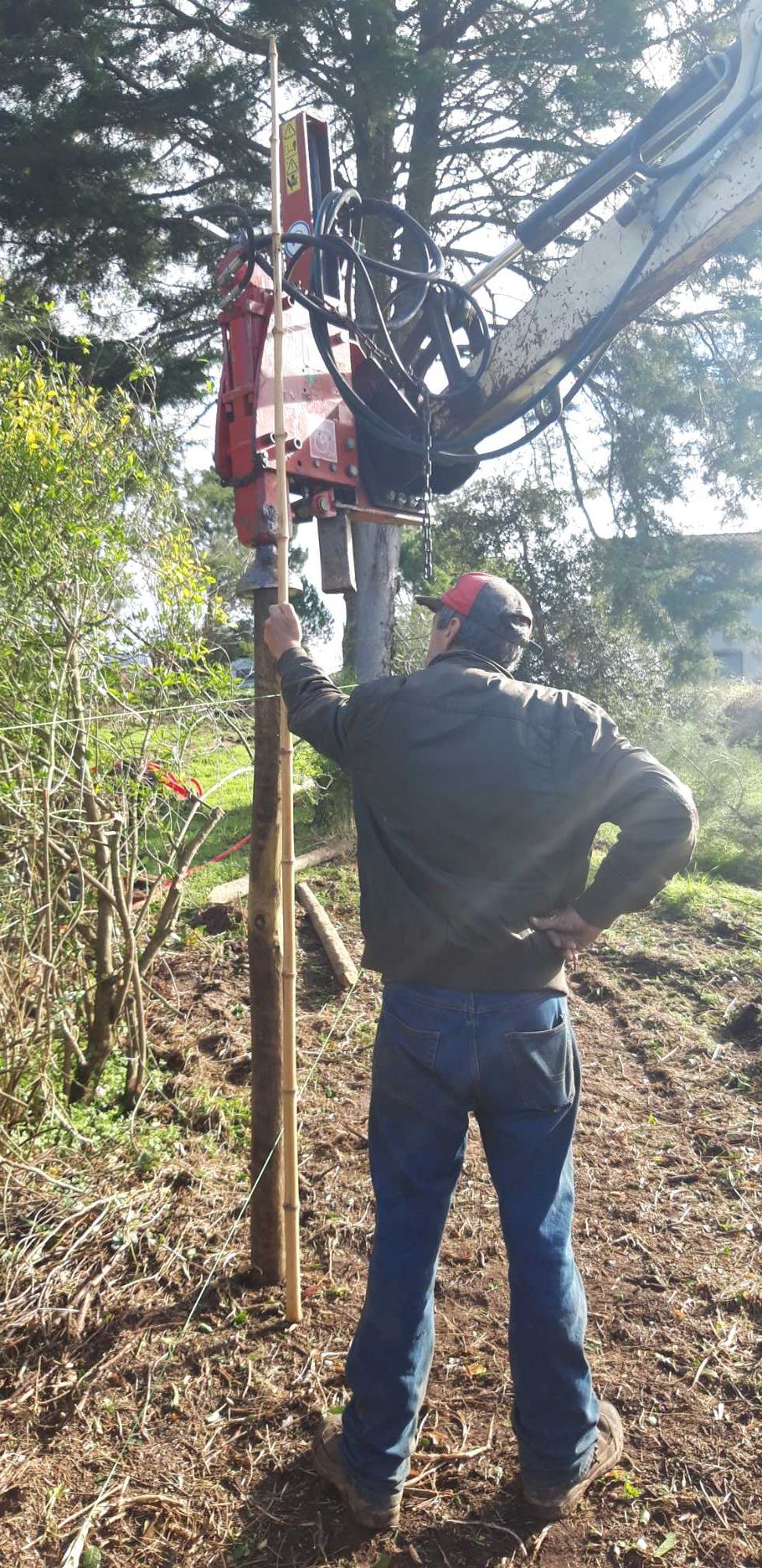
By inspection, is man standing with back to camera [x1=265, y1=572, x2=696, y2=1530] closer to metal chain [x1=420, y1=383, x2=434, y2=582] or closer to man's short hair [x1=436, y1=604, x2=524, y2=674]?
man's short hair [x1=436, y1=604, x2=524, y2=674]

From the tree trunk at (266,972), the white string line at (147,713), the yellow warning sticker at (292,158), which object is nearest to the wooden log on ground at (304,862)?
the white string line at (147,713)

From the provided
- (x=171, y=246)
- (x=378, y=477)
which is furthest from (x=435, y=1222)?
(x=171, y=246)

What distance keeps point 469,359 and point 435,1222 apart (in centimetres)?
318

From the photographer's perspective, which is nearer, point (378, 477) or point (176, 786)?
point (378, 477)

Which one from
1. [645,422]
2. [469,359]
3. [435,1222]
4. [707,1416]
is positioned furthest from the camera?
[645,422]

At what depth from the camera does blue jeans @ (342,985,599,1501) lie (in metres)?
2.33

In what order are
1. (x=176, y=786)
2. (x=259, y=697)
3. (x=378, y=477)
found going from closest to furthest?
(x=259, y=697) < (x=378, y=477) < (x=176, y=786)

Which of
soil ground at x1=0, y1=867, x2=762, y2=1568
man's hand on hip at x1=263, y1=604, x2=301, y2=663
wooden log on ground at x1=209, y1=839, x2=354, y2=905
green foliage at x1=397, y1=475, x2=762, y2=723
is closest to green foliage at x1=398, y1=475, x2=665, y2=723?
green foliage at x1=397, y1=475, x2=762, y2=723

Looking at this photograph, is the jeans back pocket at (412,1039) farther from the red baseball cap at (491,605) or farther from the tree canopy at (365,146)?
the tree canopy at (365,146)

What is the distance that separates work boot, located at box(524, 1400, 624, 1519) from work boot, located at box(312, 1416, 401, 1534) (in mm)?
328

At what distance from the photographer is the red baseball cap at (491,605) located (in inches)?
101

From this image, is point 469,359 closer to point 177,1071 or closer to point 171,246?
point 177,1071

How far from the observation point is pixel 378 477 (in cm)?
359

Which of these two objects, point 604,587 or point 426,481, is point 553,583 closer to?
point 604,587
